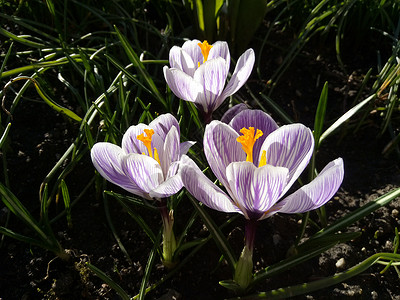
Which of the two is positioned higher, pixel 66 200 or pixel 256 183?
pixel 256 183

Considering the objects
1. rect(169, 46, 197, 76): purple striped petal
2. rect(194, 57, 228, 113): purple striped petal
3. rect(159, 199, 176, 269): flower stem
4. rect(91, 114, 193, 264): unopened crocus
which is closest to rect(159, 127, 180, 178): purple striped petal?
rect(91, 114, 193, 264): unopened crocus

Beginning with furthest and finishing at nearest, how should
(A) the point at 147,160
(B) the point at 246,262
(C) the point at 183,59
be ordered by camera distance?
(C) the point at 183,59
(B) the point at 246,262
(A) the point at 147,160

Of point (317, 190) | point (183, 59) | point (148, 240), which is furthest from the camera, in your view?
point (148, 240)

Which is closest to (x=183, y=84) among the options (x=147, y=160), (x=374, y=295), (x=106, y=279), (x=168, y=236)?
(x=147, y=160)

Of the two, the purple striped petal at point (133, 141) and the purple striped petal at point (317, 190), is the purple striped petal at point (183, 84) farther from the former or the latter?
the purple striped petal at point (317, 190)

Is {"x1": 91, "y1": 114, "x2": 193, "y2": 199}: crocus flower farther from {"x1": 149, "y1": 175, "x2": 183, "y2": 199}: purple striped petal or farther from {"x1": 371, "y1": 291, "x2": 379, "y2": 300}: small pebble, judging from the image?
{"x1": 371, "y1": 291, "x2": 379, "y2": 300}: small pebble

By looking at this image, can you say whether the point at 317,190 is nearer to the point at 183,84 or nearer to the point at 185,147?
the point at 185,147
